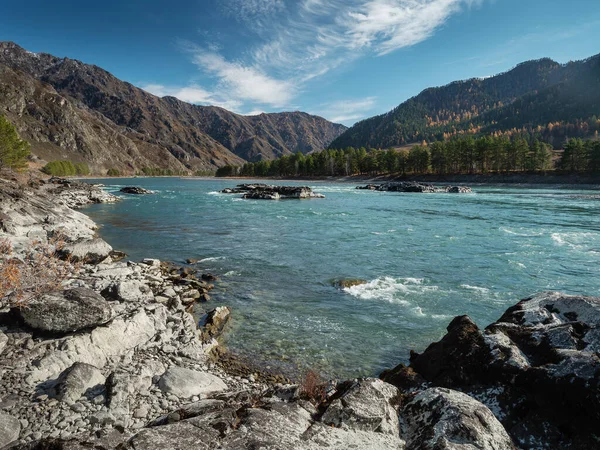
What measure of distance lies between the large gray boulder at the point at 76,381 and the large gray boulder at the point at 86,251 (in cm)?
1476

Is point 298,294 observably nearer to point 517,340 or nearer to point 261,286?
point 261,286

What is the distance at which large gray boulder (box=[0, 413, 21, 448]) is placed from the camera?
22.2 ft

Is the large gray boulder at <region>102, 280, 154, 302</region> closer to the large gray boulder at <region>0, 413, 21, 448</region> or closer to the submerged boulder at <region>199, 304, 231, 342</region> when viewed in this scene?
the submerged boulder at <region>199, 304, 231, 342</region>

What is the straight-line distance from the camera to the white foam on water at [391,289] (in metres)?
18.5

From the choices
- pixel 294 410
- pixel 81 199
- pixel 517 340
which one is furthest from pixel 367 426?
pixel 81 199

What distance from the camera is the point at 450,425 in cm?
587

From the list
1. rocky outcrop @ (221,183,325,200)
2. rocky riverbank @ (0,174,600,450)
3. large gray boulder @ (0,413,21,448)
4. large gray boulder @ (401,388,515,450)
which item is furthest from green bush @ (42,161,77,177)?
large gray boulder @ (401,388,515,450)

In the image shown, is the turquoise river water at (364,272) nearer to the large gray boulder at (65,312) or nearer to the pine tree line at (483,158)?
the large gray boulder at (65,312)

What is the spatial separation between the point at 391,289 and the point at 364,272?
3.42m

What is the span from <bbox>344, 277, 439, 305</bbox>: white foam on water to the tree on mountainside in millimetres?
95376

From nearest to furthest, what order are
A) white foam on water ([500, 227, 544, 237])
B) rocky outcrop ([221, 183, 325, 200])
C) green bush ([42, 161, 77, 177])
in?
1. white foam on water ([500, 227, 544, 237])
2. rocky outcrop ([221, 183, 325, 200])
3. green bush ([42, 161, 77, 177])

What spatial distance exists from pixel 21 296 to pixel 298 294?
40.7ft

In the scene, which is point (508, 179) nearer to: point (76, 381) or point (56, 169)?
point (76, 381)

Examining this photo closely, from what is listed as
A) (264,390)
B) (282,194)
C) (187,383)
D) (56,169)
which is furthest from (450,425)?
(56,169)
